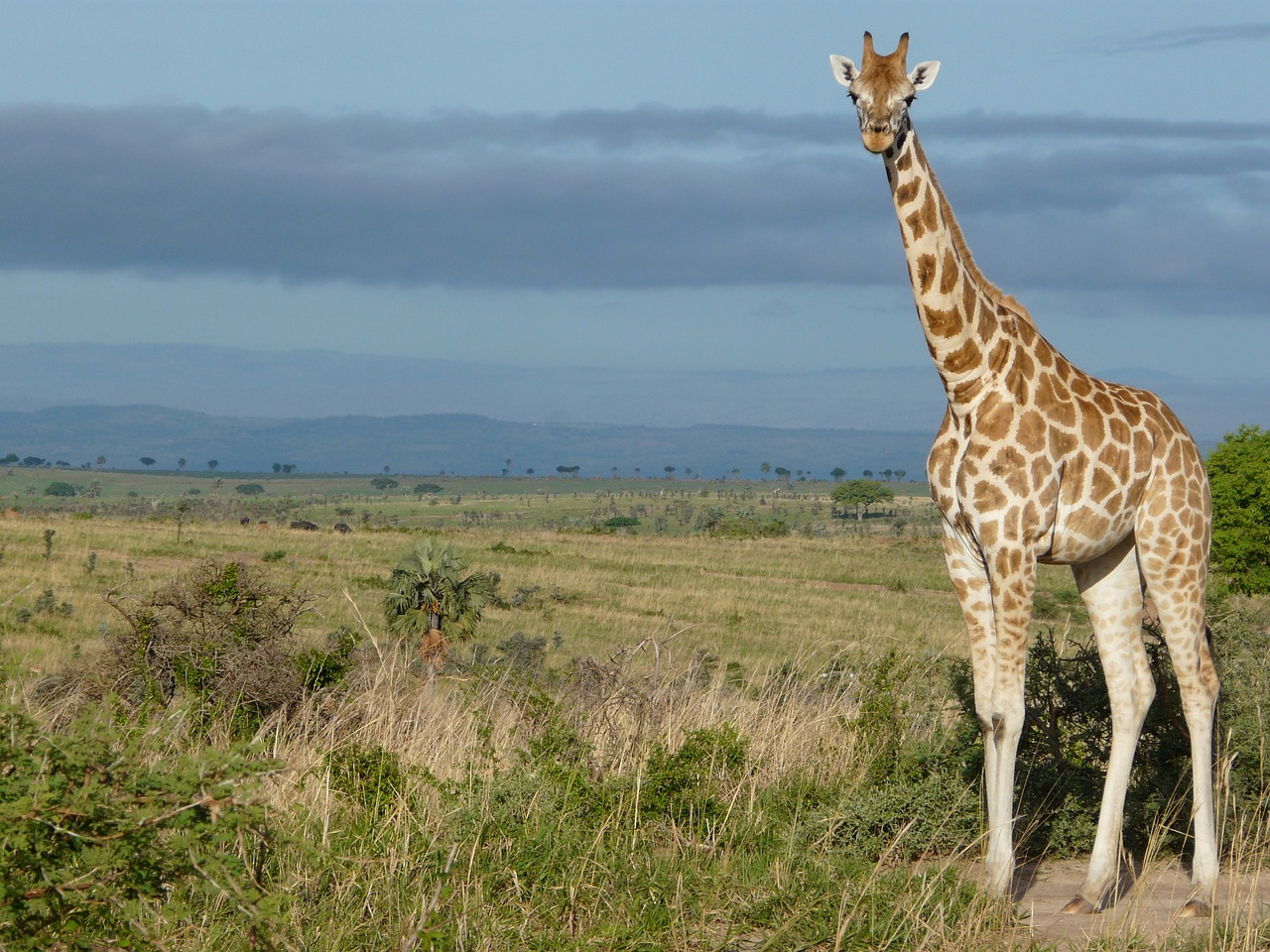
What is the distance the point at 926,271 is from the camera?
606 cm

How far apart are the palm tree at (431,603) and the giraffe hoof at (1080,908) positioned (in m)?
17.4

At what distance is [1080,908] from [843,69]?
13.0ft

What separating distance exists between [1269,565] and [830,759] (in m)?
35.2

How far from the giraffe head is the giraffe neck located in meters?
0.28

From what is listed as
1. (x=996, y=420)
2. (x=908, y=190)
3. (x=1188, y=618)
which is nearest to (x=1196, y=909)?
(x=1188, y=618)

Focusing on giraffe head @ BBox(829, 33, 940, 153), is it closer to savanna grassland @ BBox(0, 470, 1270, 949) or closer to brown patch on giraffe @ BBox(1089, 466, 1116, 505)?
brown patch on giraffe @ BBox(1089, 466, 1116, 505)

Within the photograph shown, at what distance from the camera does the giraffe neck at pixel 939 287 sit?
6.03 meters

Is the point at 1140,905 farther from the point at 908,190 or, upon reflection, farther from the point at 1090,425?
the point at 908,190

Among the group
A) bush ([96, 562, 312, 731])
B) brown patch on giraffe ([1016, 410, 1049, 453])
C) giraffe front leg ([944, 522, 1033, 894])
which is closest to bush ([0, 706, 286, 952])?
giraffe front leg ([944, 522, 1033, 894])


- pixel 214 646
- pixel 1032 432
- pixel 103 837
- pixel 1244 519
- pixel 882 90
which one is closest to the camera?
pixel 103 837

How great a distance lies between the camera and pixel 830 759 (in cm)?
760

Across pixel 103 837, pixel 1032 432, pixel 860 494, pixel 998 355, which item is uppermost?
pixel 998 355

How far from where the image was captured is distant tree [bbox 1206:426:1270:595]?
3741 cm

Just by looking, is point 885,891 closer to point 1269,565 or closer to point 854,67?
point 854,67
